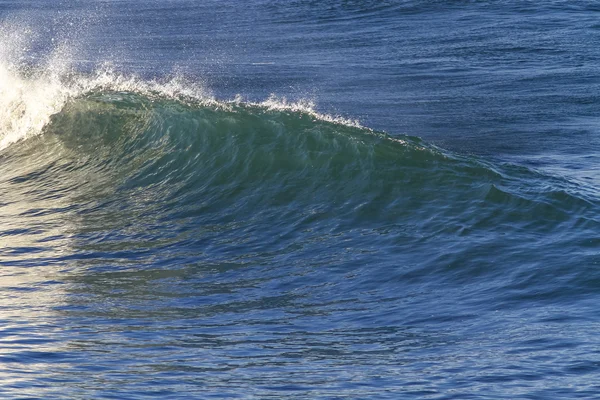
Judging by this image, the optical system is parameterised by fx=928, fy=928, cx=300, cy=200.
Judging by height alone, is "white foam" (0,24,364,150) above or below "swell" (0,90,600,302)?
above

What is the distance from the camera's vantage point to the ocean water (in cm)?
710

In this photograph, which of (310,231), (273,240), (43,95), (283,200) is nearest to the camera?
(273,240)

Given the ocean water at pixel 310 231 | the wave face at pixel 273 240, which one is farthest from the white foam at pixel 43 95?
the wave face at pixel 273 240

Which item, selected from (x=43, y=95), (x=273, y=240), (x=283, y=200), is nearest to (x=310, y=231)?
(x=273, y=240)

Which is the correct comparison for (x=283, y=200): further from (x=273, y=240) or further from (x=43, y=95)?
(x=43, y=95)

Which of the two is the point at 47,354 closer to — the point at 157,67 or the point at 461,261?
the point at 461,261

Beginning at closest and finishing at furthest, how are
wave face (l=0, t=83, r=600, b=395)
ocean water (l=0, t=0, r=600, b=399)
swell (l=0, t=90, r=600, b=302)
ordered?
ocean water (l=0, t=0, r=600, b=399)
wave face (l=0, t=83, r=600, b=395)
swell (l=0, t=90, r=600, b=302)

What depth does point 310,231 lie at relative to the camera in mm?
11609

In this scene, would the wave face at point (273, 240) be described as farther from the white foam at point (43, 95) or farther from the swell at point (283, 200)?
the white foam at point (43, 95)

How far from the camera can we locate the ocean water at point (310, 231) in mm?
7104

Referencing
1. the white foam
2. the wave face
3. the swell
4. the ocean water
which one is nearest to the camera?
the ocean water

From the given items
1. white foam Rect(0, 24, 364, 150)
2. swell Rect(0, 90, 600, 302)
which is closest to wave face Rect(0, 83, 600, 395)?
swell Rect(0, 90, 600, 302)

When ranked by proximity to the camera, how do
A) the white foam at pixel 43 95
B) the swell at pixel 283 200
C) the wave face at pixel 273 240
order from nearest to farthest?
the wave face at pixel 273 240 < the swell at pixel 283 200 < the white foam at pixel 43 95

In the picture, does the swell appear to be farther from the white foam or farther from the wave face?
the white foam
